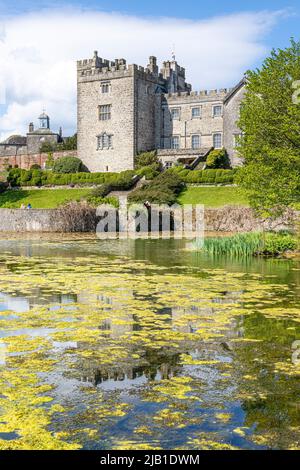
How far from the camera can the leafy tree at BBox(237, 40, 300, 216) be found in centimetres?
2361

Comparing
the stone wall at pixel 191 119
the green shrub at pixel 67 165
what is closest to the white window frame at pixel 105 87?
the stone wall at pixel 191 119

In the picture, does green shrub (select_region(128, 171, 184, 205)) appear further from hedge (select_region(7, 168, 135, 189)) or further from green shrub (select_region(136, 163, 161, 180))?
hedge (select_region(7, 168, 135, 189))

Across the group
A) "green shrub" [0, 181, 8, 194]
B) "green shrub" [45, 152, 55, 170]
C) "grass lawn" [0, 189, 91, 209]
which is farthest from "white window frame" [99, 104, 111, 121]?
"green shrub" [0, 181, 8, 194]

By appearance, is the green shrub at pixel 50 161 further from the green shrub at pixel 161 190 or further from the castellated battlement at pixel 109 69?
the green shrub at pixel 161 190

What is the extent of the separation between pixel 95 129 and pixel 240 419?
202 feet

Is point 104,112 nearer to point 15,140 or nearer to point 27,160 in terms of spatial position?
point 27,160

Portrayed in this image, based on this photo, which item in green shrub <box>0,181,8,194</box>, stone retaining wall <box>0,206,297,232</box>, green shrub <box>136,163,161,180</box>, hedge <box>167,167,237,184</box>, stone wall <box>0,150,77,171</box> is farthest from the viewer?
stone wall <box>0,150,77,171</box>

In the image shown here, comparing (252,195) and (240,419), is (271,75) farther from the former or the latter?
(240,419)

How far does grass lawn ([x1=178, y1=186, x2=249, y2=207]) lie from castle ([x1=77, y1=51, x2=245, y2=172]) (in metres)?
11.8

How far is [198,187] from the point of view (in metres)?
50.4

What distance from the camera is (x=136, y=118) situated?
208 ft

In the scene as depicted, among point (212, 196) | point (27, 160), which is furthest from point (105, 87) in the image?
point (212, 196)

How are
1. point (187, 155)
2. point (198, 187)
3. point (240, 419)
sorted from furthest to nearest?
point (187, 155), point (198, 187), point (240, 419)

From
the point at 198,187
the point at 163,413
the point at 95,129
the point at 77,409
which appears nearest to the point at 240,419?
the point at 163,413
